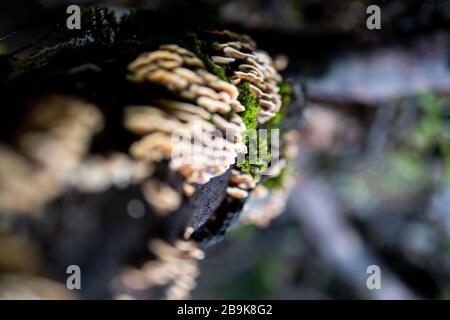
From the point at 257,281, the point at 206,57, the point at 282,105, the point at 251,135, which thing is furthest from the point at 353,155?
the point at 206,57

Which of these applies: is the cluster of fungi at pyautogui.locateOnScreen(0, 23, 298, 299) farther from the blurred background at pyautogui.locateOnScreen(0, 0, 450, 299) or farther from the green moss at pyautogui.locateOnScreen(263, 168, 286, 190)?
the blurred background at pyautogui.locateOnScreen(0, 0, 450, 299)

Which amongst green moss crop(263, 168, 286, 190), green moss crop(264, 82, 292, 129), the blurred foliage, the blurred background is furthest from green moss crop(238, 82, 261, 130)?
the blurred foliage

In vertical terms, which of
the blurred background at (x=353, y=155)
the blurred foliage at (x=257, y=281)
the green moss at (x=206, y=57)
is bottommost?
the blurred foliage at (x=257, y=281)

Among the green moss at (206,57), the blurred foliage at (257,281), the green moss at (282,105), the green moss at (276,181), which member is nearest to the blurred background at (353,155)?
the blurred foliage at (257,281)

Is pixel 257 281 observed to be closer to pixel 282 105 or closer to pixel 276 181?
pixel 276 181

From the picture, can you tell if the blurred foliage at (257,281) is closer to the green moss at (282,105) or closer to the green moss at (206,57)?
the green moss at (282,105)
